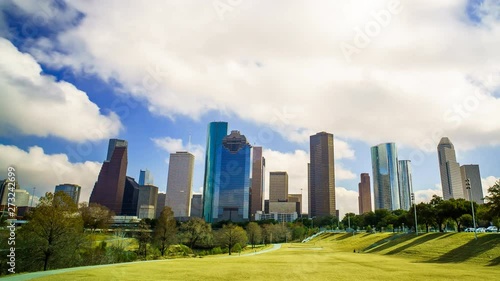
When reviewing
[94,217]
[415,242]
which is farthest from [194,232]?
[415,242]

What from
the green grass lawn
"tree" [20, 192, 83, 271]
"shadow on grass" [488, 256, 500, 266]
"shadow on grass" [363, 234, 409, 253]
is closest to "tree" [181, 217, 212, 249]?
the green grass lawn

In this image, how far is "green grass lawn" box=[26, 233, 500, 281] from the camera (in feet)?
86.9

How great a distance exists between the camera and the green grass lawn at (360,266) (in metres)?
26.5

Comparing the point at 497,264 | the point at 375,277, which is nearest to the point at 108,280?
the point at 375,277

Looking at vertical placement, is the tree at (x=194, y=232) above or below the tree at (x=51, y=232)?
below

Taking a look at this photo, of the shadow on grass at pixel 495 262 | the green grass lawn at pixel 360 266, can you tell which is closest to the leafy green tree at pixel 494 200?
the green grass lawn at pixel 360 266

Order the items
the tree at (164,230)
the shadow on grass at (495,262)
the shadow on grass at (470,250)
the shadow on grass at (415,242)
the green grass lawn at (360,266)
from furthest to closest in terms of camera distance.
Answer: the tree at (164,230) → the shadow on grass at (415,242) → the shadow on grass at (470,250) → the shadow on grass at (495,262) → the green grass lawn at (360,266)

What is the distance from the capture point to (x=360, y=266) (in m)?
35.5

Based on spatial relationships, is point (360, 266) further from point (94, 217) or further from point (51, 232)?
point (94, 217)

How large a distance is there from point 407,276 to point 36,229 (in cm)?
3812

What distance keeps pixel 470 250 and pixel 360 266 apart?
2205cm

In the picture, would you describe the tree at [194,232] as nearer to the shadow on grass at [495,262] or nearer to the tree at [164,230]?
the tree at [164,230]

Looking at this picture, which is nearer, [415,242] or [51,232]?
[51,232]

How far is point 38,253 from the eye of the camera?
3466 cm
